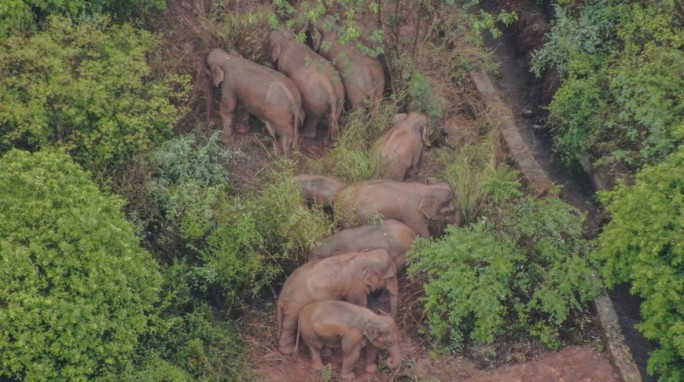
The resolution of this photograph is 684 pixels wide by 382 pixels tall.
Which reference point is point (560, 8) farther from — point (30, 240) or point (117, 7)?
point (30, 240)

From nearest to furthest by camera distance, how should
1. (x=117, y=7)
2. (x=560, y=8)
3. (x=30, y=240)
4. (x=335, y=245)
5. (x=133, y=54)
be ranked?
(x=30, y=240), (x=335, y=245), (x=133, y=54), (x=117, y=7), (x=560, y=8)

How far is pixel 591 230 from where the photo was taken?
454 inches

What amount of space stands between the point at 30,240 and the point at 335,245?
3304 millimetres

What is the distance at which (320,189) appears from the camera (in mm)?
10922

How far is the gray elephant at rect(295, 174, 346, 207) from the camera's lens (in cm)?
1090

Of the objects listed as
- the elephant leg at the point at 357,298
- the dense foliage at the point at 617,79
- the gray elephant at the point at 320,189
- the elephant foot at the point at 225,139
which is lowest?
the elephant leg at the point at 357,298

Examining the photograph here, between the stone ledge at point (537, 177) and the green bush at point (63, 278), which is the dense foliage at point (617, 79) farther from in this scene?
the green bush at point (63, 278)

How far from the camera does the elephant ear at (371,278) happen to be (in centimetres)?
990

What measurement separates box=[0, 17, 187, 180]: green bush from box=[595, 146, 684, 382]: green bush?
5.20 m

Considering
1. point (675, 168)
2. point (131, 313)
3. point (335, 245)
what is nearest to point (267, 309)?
point (335, 245)

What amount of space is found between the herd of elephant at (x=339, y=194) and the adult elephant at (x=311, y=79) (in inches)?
0.5

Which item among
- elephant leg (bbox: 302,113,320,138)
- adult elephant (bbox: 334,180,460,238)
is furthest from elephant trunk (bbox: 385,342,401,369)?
elephant leg (bbox: 302,113,320,138)

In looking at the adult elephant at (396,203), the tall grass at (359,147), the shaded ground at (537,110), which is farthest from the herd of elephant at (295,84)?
the shaded ground at (537,110)

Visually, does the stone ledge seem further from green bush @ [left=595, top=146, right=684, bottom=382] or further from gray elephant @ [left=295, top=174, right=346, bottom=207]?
gray elephant @ [left=295, top=174, right=346, bottom=207]
